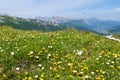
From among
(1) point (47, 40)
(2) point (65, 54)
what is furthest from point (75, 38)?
(2) point (65, 54)

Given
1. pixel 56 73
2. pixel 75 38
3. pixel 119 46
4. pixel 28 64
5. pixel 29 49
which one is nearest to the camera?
pixel 56 73

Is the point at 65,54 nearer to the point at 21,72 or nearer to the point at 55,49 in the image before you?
the point at 55,49

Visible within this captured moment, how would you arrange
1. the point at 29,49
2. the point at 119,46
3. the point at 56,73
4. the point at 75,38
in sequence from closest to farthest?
1. the point at 56,73
2. the point at 29,49
3. the point at 119,46
4. the point at 75,38

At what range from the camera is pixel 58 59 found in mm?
14414

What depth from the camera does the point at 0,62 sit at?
1441 cm

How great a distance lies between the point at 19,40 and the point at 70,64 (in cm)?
567

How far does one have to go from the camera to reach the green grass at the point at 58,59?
40.6ft

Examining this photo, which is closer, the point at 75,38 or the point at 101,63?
the point at 101,63

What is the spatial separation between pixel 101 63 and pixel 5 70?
4442 millimetres

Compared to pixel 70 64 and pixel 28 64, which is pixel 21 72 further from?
pixel 70 64

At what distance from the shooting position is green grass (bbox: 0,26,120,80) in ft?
40.6

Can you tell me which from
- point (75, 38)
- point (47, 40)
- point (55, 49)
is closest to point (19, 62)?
point (55, 49)

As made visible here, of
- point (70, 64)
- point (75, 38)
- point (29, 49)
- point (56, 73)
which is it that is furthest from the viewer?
point (75, 38)

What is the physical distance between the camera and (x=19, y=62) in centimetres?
1438
